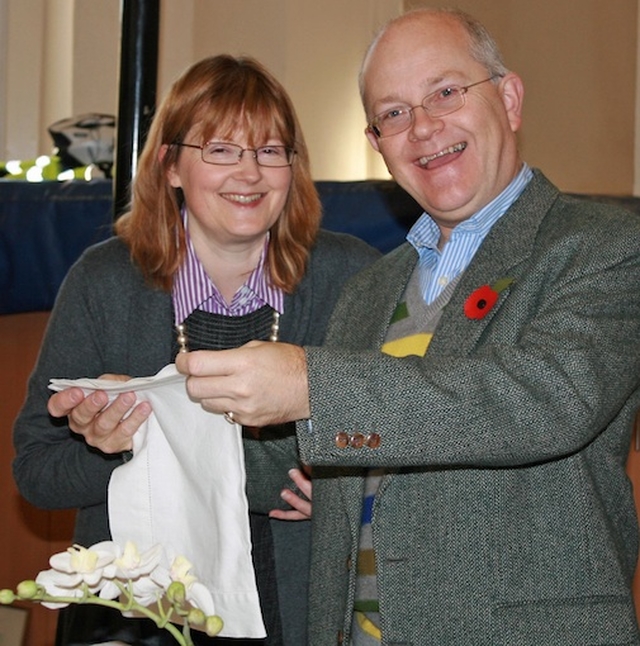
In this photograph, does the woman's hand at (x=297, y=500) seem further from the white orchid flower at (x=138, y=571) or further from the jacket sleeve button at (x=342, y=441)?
the white orchid flower at (x=138, y=571)

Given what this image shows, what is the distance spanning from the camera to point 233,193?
2400 mm

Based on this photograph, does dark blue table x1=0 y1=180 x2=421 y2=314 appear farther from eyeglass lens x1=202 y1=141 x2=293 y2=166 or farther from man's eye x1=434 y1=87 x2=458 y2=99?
man's eye x1=434 y1=87 x2=458 y2=99

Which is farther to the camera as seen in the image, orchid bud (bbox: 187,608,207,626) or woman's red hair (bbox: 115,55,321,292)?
woman's red hair (bbox: 115,55,321,292)

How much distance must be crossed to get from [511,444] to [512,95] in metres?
0.77

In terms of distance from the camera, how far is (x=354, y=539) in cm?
188

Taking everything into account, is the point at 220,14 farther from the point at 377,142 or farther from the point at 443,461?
the point at 443,461

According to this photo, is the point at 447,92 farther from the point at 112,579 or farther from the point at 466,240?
the point at 112,579

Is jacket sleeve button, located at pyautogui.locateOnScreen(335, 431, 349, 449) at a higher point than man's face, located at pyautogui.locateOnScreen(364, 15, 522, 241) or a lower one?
lower

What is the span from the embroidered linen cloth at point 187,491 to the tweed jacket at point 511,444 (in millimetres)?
164

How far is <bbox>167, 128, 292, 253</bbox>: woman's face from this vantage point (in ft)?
7.86

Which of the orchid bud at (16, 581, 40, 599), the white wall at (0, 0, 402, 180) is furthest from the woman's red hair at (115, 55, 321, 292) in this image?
the white wall at (0, 0, 402, 180)

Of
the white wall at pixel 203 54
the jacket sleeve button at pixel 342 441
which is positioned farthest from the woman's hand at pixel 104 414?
the white wall at pixel 203 54

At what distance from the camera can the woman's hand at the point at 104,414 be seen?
5.93 feet

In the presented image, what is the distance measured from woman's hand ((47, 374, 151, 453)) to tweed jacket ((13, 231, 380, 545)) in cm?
44
